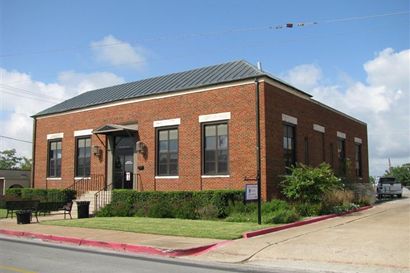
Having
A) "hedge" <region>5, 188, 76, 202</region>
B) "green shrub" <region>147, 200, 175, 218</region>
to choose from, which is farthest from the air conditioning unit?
"hedge" <region>5, 188, 76, 202</region>

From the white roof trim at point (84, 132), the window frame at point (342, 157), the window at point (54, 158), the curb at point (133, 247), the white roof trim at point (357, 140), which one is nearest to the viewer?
the curb at point (133, 247)

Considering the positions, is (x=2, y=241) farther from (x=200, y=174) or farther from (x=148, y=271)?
(x=200, y=174)

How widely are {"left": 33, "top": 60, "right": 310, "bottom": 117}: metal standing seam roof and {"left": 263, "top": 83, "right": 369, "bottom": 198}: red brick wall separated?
0.89m

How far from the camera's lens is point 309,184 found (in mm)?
20500

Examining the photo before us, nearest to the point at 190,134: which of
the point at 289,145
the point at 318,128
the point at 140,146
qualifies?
the point at 140,146

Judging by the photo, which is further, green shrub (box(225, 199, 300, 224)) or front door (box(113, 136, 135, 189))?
front door (box(113, 136, 135, 189))

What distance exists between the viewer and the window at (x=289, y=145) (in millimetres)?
A: 23375

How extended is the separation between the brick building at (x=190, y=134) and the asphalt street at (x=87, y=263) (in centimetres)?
1035

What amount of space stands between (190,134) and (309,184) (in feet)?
21.9

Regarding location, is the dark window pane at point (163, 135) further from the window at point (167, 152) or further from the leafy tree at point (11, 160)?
the leafy tree at point (11, 160)

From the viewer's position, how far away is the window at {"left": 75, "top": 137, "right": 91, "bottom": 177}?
29.0 meters

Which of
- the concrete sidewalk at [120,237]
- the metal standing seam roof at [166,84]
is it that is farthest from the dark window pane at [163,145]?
the concrete sidewalk at [120,237]

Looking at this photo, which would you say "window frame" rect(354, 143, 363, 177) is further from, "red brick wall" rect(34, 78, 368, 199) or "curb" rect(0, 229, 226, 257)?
"curb" rect(0, 229, 226, 257)

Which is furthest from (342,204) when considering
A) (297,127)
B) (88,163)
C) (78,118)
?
(78,118)
